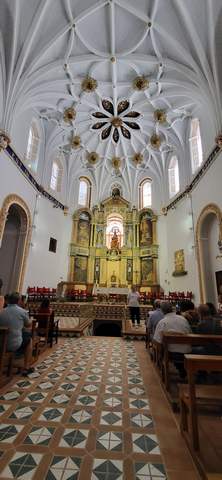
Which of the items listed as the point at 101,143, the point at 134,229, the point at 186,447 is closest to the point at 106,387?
the point at 186,447

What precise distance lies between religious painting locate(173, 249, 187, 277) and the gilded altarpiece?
114 inches

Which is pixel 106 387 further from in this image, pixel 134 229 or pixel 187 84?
pixel 134 229

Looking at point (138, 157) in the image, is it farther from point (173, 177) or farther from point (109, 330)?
Result: point (109, 330)

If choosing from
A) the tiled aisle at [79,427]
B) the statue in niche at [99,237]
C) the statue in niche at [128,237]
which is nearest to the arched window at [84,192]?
the statue in niche at [99,237]

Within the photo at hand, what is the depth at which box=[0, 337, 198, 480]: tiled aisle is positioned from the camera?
2033 mm

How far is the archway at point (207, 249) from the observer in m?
11.1

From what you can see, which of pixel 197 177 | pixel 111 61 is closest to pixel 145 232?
pixel 197 177

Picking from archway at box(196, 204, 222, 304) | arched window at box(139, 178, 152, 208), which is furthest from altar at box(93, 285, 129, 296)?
arched window at box(139, 178, 152, 208)

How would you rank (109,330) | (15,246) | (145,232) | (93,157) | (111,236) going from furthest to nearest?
(111,236)
(145,232)
(93,157)
(109,330)
(15,246)

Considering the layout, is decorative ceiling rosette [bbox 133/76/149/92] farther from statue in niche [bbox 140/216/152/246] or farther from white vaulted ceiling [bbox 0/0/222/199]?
statue in niche [bbox 140/216/152/246]

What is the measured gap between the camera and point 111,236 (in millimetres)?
20672

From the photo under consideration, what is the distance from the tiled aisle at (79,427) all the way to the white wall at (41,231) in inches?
350

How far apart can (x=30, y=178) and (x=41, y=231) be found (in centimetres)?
363

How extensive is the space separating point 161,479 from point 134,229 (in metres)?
18.6
